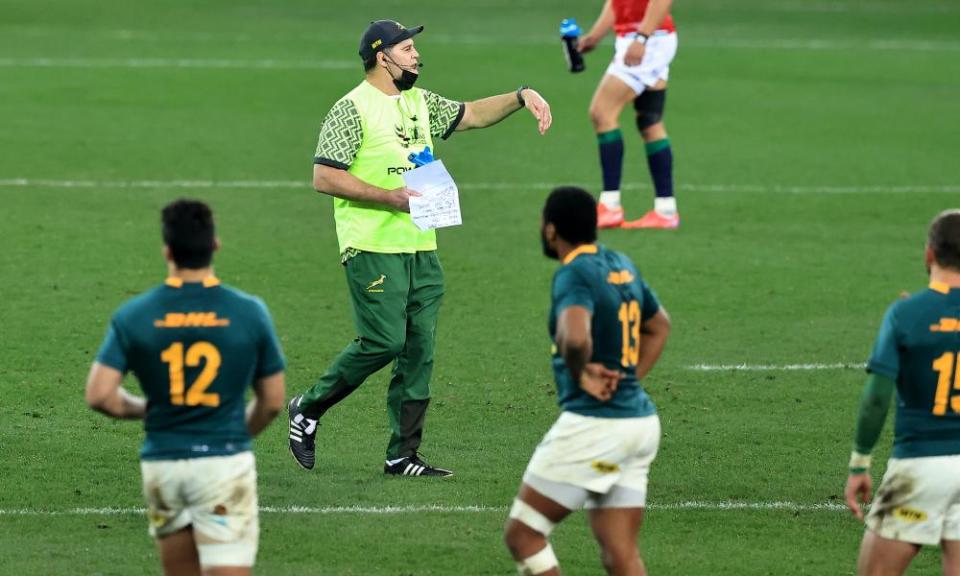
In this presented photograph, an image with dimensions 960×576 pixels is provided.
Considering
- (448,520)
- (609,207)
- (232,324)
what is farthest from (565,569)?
(609,207)

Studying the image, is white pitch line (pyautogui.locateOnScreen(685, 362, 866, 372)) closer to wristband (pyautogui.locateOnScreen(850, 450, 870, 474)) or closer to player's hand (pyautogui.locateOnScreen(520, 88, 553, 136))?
player's hand (pyautogui.locateOnScreen(520, 88, 553, 136))

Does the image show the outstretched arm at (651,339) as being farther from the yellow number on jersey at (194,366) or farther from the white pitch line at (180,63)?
the white pitch line at (180,63)

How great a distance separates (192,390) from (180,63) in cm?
2173

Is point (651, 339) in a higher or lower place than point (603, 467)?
→ higher

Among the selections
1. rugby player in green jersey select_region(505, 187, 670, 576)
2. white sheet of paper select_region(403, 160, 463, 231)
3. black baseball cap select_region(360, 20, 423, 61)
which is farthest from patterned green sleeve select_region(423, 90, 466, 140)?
rugby player in green jersey select_region(505, 187, 670, 576)

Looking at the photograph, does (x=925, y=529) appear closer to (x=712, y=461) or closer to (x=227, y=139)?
(x=712, y=461)

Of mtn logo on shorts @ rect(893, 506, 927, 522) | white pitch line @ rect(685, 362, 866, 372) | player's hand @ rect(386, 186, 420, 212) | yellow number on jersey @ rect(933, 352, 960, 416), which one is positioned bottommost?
white pitch line @ rect(685, 362, 866, 372)

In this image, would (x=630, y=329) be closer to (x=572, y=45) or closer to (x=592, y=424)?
(x=592, y=424)

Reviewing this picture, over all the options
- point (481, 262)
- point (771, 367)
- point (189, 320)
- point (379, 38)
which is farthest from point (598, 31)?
point (189, 320)

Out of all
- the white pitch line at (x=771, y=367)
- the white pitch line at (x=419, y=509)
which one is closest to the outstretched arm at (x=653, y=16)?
the white pitch line at (x=771, y=367)

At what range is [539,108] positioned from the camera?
9.54m

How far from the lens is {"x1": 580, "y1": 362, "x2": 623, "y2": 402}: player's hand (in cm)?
665

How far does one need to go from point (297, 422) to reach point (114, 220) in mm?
7578

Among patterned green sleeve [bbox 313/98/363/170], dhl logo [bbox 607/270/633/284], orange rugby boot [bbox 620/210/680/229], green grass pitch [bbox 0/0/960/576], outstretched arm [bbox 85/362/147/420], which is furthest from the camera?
orange rugby boot [bbox 620/210/680/229]
